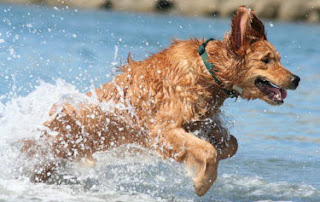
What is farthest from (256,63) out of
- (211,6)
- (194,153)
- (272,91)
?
(211,6)

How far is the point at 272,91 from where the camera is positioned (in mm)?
5977

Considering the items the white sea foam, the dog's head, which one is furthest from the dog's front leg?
the dog's head

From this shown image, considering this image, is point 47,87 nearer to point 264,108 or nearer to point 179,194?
point 179,194

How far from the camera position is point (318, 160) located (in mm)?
8203

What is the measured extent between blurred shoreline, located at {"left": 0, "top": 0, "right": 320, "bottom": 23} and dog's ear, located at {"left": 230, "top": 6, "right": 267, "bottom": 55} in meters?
28.6

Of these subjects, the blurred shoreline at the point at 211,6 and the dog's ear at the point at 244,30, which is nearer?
the dog's ear at the point at 244,30

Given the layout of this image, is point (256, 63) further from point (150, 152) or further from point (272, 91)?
point (150, 152)

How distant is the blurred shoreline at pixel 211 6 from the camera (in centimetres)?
3491

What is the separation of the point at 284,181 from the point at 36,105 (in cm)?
294

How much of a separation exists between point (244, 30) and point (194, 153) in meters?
1.23

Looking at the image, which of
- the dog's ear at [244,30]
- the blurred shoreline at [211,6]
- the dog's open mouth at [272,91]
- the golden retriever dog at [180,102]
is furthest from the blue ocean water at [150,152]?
the blurred shoreline at [211,6]

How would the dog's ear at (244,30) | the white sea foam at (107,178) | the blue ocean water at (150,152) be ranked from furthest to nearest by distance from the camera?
the blue ocean water at (150,152) → the white sea foam at (107,178) → the dog's ear at (244,30)

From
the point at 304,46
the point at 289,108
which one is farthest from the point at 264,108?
the point at 304,46

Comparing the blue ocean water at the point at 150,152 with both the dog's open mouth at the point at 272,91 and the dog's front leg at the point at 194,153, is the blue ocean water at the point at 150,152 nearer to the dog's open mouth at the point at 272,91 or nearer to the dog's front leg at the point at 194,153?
the dog's front leg at the point at 194,153
